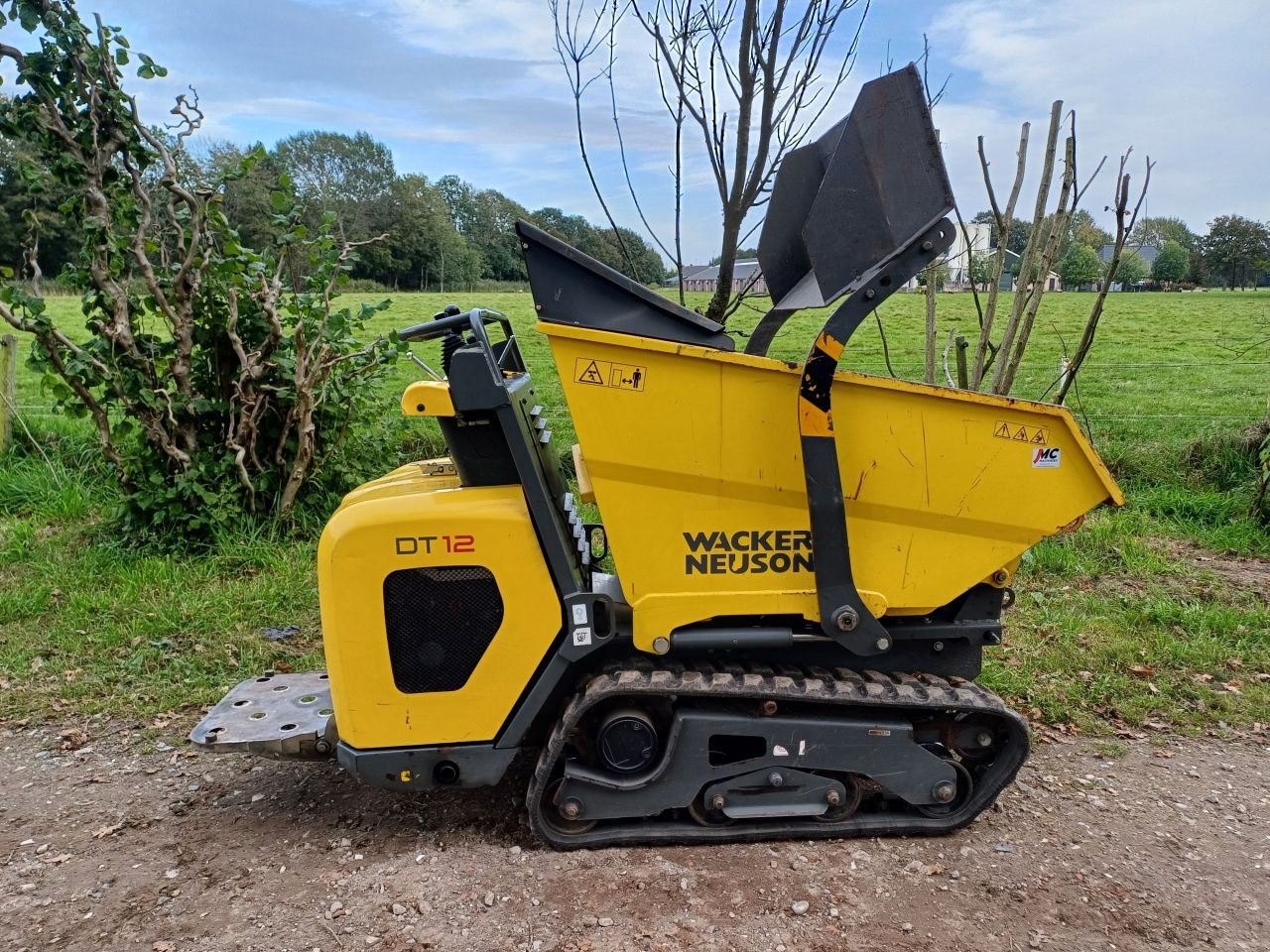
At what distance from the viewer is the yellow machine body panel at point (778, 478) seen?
2.94 m

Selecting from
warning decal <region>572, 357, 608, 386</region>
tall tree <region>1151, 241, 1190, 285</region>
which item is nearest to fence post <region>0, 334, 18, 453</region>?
warning decal <region>572, 357, 608, 386</region>

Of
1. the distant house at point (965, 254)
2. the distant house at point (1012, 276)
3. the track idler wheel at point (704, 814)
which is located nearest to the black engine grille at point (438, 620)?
the track idler wheel at point (704, 814)

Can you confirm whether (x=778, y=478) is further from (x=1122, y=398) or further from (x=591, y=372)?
(x=1122, y=398)

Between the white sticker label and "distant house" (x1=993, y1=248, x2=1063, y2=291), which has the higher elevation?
"distant house" (x1=993, y1=248, x2=1063, y2=291)

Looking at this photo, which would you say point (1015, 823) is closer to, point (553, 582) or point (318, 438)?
point (553, 582)

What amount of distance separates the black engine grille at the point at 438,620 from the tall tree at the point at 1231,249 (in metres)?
38.7

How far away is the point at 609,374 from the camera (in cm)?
293

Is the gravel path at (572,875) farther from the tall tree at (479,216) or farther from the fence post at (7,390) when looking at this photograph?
the tall tree at (479,216)

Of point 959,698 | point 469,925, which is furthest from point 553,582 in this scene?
point 959,698

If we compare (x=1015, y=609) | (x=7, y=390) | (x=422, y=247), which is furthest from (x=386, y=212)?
(x=1015, y=609)

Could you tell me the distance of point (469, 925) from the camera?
279 cm

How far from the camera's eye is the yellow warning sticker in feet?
9.57

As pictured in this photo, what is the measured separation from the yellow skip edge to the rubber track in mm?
1055

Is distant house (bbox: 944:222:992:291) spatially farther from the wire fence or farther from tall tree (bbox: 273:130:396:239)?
tall tree (bbox: 273:130:396:239)
